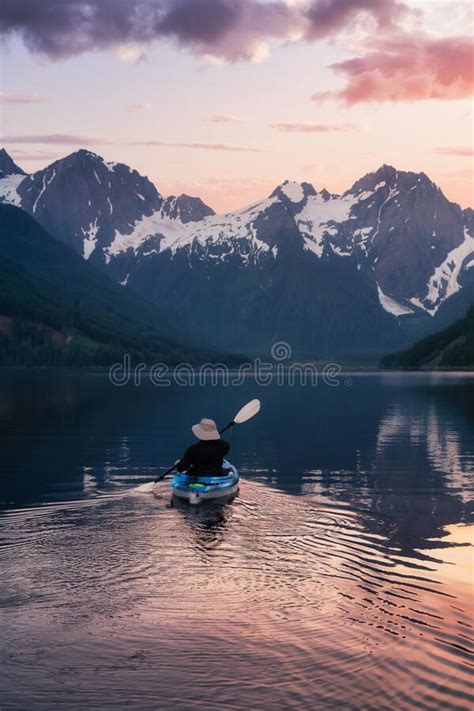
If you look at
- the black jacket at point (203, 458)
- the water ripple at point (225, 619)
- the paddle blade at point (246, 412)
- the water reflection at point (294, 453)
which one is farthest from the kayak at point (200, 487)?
the paddle blade at point (246, 412)

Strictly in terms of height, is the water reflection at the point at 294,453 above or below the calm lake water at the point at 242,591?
below

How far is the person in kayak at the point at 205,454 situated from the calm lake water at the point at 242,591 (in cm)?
236

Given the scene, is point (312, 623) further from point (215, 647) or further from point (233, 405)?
point (233, 405)

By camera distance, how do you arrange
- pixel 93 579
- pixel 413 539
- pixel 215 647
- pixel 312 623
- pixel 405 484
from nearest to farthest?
pixel 215 647, pixel 312 623, pixel 93 579, pixel 413 539, pixel 405 484

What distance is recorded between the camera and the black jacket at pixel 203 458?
147ft

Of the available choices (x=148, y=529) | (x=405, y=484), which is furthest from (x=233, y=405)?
(x=148, y=529)

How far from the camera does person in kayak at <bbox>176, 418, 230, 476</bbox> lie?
44.5 m

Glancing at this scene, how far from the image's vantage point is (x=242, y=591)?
92.3 ft

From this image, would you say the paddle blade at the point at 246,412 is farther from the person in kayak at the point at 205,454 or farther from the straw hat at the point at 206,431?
the straw hat at the point at 206,431

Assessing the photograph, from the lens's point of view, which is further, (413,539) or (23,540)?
(413,539)

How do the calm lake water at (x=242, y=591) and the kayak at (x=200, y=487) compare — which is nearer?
the calm lake water at (x=242, y=591)

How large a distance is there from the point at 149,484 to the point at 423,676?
29.8 meters

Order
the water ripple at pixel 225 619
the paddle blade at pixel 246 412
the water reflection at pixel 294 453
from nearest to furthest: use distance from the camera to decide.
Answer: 1. the water ripple at pixel 225 619
2. the water reflection at pixel 294 453
3. the paddle blade at pixel 246 412

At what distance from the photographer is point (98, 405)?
5418 inches
